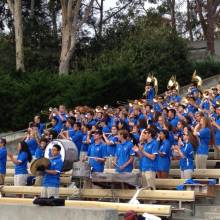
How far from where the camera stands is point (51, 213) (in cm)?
1122

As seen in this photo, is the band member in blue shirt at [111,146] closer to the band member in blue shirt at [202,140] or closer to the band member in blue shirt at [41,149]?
the band member in blue shirt at [41,149]

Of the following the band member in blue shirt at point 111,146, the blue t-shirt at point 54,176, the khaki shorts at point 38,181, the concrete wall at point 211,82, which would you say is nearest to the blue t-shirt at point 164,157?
the band member in blue shirt at point 111,146

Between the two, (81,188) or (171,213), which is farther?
(81,188)

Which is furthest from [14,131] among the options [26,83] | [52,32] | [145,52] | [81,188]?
[52,32]

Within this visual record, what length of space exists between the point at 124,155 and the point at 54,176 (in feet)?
5.50

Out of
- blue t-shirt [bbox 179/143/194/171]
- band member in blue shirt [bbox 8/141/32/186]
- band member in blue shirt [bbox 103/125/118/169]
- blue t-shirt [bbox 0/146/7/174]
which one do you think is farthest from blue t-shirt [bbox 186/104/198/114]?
blue t-shirt [bbox 0/146/7/174]

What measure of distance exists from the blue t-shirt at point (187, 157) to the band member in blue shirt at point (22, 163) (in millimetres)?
4246

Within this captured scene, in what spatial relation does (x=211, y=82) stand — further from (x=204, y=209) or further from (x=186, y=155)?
(x=204, y=209)

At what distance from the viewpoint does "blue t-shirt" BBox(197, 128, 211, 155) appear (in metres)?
15.9

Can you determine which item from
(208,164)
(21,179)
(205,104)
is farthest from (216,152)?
(21,179)

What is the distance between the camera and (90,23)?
47.7 metres

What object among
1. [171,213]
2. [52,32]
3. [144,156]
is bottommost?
[171,213]

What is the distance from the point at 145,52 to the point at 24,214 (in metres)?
23.4

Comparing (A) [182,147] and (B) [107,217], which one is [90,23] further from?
(B) [107,217]
